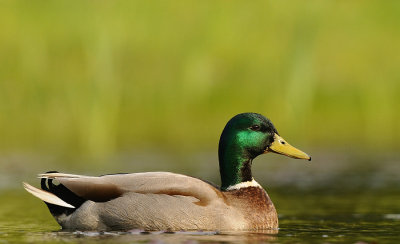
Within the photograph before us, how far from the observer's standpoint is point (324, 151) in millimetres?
18375

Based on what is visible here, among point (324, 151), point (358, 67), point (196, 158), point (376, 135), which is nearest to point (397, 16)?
point (358, 67)

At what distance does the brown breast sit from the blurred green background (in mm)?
5779

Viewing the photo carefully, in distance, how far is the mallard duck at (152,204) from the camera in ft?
34.8

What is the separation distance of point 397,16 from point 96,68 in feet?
26.2

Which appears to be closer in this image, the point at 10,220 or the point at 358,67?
the point at 10,220

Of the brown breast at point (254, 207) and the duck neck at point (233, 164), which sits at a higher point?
the duck neck at point (233, 164)

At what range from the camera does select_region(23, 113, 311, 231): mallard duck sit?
10.6 meters

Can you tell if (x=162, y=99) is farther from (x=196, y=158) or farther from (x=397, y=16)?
(x=397, y=16)

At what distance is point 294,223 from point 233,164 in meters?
0.88

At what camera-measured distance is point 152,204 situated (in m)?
10.7

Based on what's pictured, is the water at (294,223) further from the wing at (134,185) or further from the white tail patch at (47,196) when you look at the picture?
the wing at (134,185)

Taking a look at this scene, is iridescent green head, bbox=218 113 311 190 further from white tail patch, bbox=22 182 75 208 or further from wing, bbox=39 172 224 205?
white tail patch, bbox=22 182 75 208

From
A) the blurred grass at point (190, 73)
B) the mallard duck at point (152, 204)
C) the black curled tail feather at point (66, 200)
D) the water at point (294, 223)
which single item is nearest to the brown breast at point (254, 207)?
the mallard duck at point (152, 204)

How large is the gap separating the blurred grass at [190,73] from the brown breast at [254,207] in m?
7.12
